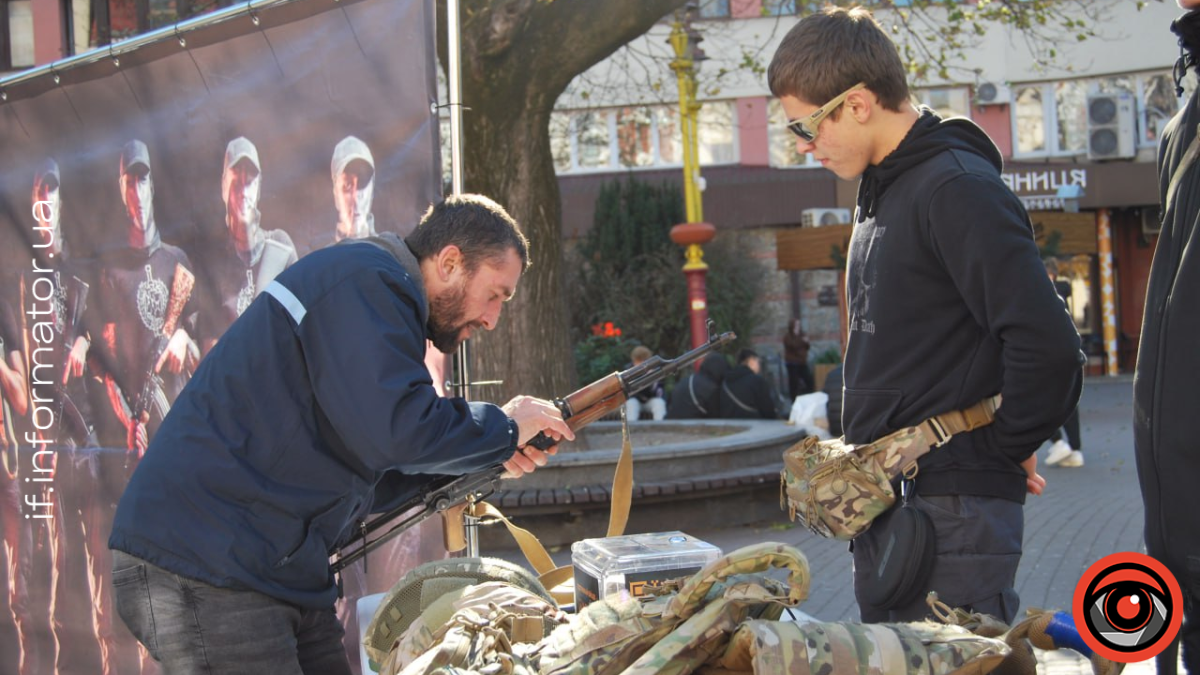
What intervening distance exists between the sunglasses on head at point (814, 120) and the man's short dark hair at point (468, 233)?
70 centimetres

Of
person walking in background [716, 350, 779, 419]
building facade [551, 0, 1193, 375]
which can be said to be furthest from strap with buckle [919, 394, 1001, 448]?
building facade [551, 0, 1193, 375]

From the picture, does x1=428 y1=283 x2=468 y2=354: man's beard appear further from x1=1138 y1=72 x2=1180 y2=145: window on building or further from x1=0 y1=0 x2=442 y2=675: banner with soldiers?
x1=1138 y1=72 x2=1180 y2=145: window on building

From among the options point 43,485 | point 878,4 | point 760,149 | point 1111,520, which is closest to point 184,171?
point 43,485

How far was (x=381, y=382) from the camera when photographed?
244 cm

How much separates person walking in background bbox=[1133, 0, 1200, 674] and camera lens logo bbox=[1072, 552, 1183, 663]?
776mm

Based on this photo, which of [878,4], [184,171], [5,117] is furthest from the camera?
[878,4]

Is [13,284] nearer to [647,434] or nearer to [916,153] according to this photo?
[916,153]

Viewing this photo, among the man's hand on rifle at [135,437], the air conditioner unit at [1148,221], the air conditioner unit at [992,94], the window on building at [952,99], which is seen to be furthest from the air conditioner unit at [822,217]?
the man's hand on rifle at [135,437]

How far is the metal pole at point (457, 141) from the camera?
3658 millimetres

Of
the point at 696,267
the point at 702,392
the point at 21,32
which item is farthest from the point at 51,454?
the point at 21,32

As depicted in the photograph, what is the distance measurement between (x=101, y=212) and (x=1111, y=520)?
24.2 feet

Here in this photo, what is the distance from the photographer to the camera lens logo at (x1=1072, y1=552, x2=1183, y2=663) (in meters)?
1.33

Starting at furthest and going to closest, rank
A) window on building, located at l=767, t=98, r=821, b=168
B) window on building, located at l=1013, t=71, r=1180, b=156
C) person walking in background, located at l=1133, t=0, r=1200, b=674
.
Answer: window on building, located at l=767, t=98, r=821, b=168 < window on building, located at l=1013, t=71, r=1180, b=156 < person walking in background, located at l=1133, t=0, r=1200, b=674

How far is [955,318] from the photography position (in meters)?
2.40
